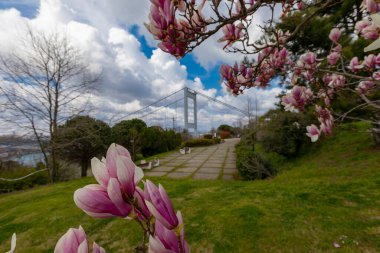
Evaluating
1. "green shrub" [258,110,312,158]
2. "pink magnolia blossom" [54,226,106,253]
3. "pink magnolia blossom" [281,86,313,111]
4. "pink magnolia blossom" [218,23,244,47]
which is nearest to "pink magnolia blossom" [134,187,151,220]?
"pink magnolia blossom" [54,226,106,253]

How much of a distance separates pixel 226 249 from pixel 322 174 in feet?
15.3

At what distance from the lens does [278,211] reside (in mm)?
3115

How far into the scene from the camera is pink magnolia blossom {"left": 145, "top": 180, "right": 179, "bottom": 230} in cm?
42

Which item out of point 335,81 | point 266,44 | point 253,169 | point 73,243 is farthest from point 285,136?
point 73,243

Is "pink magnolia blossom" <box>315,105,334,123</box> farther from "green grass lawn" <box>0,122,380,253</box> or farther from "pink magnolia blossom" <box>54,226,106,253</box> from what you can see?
"pink magnolia blossom" <box>54,226,106,253</box>

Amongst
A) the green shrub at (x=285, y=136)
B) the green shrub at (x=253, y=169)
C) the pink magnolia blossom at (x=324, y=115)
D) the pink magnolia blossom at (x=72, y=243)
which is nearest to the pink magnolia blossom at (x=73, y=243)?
the pink magnolia blossom at (x=72, y=243)

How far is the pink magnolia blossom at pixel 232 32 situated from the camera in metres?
1.19

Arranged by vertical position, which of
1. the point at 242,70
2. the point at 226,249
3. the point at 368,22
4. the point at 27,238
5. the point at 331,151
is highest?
the point at 368,22

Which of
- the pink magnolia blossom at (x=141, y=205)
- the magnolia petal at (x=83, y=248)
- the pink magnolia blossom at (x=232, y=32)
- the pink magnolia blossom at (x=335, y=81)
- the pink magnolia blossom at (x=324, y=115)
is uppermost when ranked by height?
the pink magnolia blossom at (x=232, y=32)

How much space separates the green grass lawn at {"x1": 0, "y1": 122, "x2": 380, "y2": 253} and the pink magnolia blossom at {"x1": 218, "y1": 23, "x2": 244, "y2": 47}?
1324 mm

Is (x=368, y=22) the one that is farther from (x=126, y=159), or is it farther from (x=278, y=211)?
(x=278, y=211)

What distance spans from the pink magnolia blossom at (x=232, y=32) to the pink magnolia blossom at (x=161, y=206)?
1.03 metres

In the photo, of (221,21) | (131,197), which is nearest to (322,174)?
(221,21)

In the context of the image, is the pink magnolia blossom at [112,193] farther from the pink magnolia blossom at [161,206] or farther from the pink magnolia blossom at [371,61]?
the pink magnolia blossom at [371,61]
